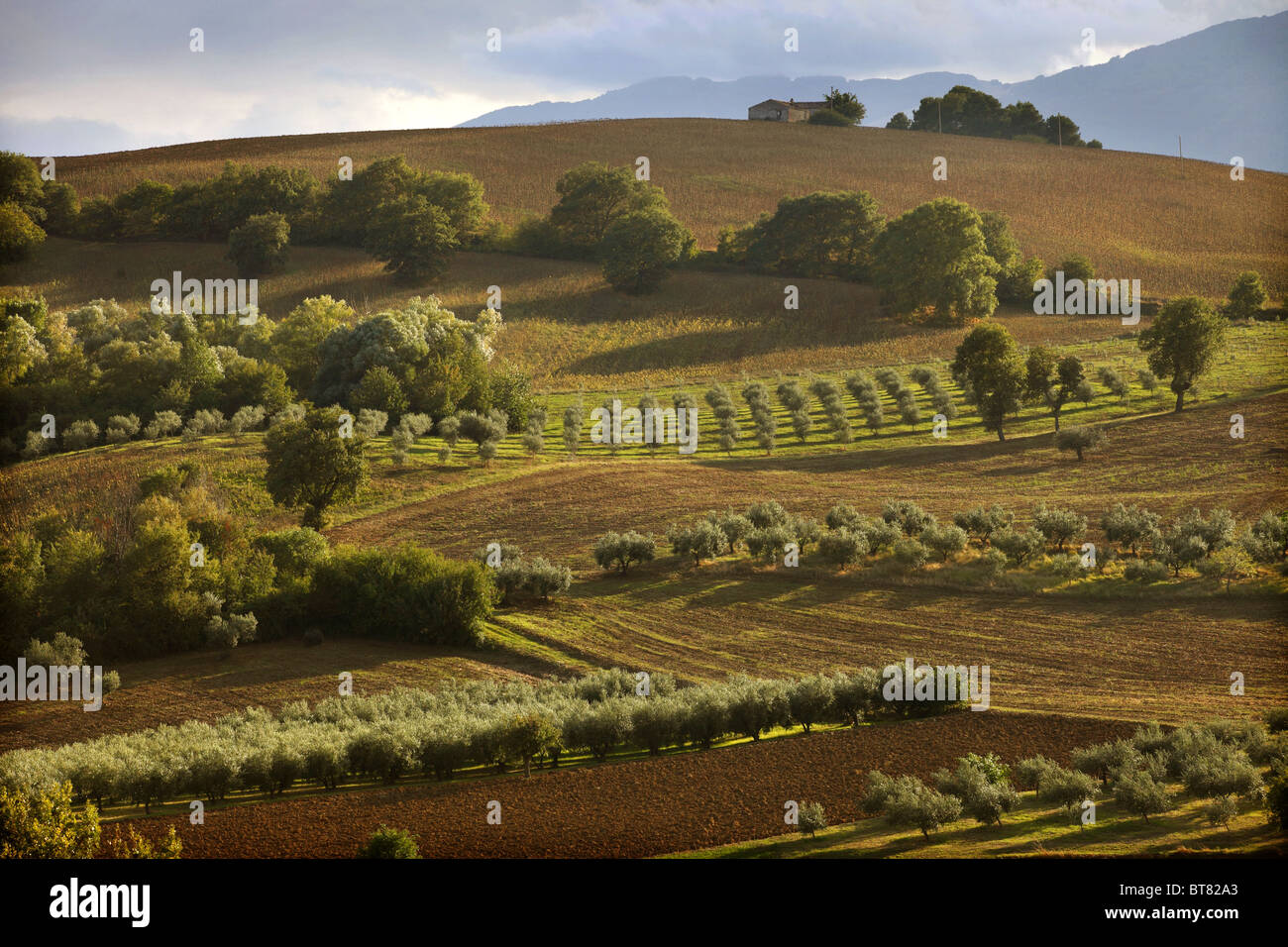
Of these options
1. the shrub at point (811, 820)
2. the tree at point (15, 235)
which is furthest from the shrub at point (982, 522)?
the tree at point (15, 235)

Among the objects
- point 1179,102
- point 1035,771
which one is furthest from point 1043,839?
point 1179,102

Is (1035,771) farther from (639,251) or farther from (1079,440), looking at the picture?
(639,251)

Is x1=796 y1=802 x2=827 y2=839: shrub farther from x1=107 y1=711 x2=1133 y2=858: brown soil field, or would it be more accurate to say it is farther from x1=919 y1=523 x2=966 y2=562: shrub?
x1=919 y1=523 x2=966 y2=562: shrub

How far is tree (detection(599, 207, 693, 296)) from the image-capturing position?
83.0m

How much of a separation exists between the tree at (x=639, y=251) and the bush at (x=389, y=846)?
232ft

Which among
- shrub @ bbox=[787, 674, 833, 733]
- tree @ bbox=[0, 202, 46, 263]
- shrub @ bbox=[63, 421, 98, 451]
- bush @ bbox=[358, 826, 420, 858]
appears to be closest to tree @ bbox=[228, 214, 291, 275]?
tree @ bbox=[0, 202, 46, 263]

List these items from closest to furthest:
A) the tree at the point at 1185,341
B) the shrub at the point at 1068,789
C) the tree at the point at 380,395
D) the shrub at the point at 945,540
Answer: the shrub at the point at 1068,789
the shrub at the point at 945,540
the tree at the point at 1185,341
the tree at the point at 380,395

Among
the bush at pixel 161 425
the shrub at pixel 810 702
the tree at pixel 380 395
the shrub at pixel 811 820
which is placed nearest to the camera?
the shrub at pixel 811 820

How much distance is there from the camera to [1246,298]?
225 ft

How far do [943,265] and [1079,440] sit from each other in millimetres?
34914

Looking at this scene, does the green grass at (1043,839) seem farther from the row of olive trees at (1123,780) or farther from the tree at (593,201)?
the tree at (593,201)

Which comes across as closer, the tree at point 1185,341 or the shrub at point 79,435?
the tree at point 1185,341

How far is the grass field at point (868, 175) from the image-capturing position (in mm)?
92000

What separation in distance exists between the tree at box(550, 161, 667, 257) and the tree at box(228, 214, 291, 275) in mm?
23307
